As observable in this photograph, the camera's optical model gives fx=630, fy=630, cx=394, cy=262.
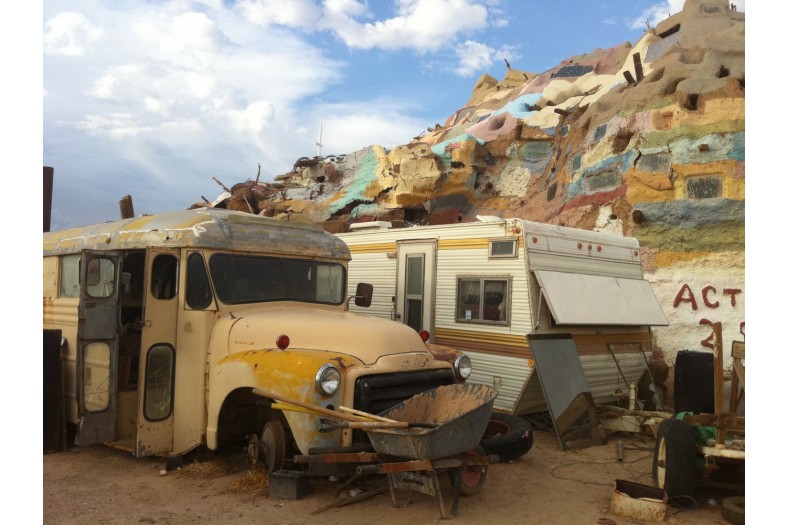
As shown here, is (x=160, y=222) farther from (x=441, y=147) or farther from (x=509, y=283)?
(x=441, y=147)

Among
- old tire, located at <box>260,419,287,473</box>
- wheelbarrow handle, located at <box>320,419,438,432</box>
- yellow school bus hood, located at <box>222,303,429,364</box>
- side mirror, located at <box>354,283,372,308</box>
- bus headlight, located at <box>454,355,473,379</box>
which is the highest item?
side mirror, located at <box>354,283,372,308</box>

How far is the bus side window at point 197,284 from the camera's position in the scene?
21.7ft

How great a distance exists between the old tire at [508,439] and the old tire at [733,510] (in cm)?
177

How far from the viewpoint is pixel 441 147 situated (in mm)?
26469

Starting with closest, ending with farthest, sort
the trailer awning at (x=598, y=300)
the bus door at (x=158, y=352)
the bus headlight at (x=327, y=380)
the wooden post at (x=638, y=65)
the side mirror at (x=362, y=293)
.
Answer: the bus headlight at (x=327, y=380) < the bus door at (x=158, y=352) < the side mirror at (x=362, y=293) < the trailer awning at (x=598, y=300) < the wooden post at (x=638, y=65)

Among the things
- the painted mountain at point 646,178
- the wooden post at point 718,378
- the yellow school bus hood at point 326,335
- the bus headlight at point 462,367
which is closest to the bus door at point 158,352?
the yellow school bus hood at point 326,335

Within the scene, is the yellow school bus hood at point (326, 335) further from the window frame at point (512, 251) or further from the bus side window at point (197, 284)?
the window frame at point (512, 251)

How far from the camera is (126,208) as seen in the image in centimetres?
990

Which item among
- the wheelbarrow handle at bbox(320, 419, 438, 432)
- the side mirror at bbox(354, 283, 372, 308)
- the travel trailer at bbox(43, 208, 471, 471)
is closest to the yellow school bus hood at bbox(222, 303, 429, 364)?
the travel trailer at bbox(43, 208, 471, 471)

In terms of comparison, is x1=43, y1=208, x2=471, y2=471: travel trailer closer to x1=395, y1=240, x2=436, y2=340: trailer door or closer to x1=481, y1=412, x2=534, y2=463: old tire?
x1=481, y1=412, x2=534, y2=463: old tire

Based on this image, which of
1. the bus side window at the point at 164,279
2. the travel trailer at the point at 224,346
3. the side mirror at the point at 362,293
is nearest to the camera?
the travel trailer at the point at 224,346

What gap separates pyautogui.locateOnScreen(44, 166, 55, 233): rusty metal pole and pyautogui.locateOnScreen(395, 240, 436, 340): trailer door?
5432 millimetres

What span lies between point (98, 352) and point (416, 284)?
16.5 feet

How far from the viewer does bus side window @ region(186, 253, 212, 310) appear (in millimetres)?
6625
